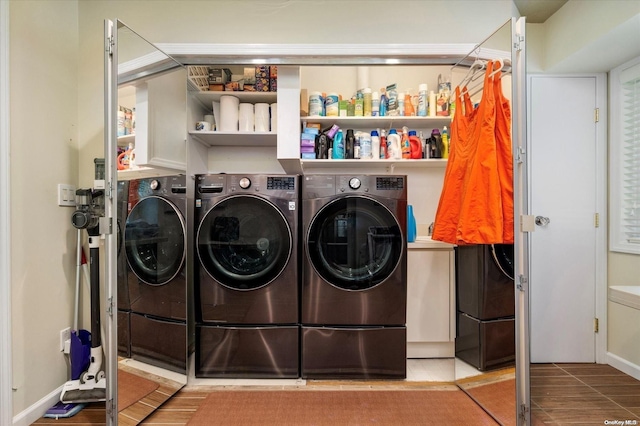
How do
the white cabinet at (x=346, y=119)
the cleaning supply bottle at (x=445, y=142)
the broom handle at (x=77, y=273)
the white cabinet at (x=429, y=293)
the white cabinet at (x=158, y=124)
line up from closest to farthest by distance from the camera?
the white cabinet at (x=158, y=124) < the broom handle at (x=77, y=273) < the white cabinet at (x=346, y=119) < the white cabinet at (x=429, y=293) < the cleaning supply bottle at (x=445, y=142)

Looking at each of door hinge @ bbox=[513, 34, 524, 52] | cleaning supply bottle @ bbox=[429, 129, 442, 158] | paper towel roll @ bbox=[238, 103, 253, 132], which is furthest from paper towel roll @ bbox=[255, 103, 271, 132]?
door hinge @ bbox=[513, 34, 524, 52]

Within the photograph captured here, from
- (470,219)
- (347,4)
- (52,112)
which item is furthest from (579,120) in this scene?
(52,112)

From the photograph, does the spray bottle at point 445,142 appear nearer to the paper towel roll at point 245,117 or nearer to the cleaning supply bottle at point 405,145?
the cleaning supply bottle at point 405,145

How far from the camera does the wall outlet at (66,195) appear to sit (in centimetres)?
179

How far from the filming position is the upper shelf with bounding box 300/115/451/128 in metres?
2.26

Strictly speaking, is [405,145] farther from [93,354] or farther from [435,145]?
[93,354]

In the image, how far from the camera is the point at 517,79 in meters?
1.40

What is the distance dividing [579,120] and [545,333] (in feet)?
5.17

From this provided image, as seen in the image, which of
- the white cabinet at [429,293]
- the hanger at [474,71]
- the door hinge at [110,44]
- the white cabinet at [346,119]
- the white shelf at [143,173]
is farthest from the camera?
the white cabinet at [429,293]

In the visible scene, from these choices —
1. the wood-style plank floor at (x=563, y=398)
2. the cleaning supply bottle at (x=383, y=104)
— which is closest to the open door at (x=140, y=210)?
the wood-style plank floor at (x=563, y=398)

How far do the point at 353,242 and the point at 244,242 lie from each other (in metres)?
0.71

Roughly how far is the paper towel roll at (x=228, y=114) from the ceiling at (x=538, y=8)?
6.68ft

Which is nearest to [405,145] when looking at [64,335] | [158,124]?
[158,124]

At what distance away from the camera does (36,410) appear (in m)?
1.63
